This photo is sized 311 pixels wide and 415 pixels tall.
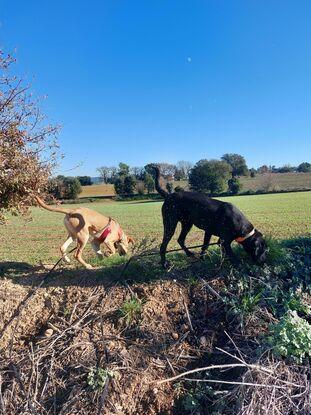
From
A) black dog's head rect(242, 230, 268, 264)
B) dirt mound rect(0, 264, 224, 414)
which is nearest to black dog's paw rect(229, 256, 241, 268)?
black dog's head rect(242, 230, 268, 264)

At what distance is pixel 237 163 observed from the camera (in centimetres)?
6172

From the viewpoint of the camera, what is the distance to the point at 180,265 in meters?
5.54

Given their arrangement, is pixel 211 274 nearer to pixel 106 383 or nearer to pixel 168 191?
pixel 168 191

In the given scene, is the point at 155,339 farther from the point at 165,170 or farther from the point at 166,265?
the point at 165,170

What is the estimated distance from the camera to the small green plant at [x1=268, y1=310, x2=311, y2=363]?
3.73 metres

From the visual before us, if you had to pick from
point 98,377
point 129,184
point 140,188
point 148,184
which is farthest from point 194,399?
point 129,184

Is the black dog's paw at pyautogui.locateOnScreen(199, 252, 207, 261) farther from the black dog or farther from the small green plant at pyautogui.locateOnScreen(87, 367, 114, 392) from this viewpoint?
the small green plant at pyautogui.locateOnScreen(87, 367, 114, 392)

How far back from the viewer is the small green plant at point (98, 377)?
3.78m

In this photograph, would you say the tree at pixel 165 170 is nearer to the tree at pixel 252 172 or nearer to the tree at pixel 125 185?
the tree at pixel 125 185

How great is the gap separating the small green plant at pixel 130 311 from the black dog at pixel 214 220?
1.06 m

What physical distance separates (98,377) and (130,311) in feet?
3.20

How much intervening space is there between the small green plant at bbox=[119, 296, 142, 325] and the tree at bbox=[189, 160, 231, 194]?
30.6 metres

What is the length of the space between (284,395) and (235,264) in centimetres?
199

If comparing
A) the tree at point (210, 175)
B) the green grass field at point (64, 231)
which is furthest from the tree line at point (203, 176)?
the green grass field at point (64, 231)
